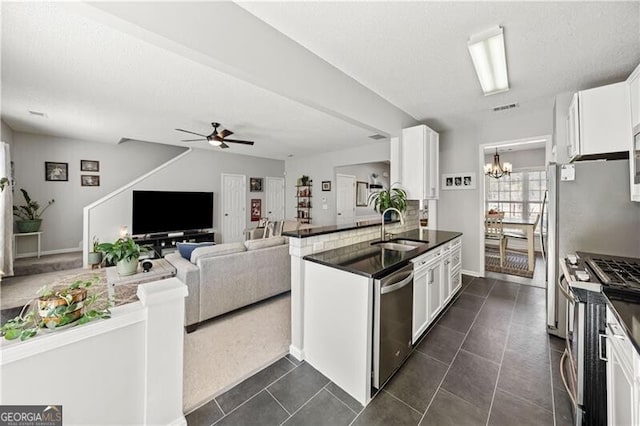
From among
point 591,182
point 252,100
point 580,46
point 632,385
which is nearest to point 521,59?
point 580,46

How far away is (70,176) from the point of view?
16.2 feet

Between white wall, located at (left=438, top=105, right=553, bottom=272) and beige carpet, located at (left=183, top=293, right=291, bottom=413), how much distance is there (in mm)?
3325

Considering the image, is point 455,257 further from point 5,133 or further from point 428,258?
point 5,133

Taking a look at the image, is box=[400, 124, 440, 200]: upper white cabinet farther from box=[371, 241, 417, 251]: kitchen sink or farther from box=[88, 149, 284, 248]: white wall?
box=[88, 149, 284, 248]: white wall

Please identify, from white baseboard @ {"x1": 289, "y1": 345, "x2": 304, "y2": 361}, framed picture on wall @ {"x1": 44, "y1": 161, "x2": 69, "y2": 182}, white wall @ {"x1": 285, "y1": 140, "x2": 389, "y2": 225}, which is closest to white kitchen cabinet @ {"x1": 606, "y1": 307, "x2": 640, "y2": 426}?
white baseboard @ {"x1": 289, "y1": 345, "x2": 304, "y2": 361}

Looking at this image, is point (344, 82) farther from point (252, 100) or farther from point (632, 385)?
point (632, 385)

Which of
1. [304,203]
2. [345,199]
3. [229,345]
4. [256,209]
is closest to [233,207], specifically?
[256,209]

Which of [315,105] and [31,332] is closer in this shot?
[31,332]

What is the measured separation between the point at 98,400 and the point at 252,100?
3.11 m

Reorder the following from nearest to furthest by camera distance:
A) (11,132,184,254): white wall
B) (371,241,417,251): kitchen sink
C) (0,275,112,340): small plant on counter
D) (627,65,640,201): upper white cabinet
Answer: (0,275,112,340): small plant on counter → (627,65,640,201): upper white cabinet → (371,241,417,251): kitchen sink → (11,132,184,254): white wall

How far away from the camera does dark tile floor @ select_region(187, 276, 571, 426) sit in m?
1.50

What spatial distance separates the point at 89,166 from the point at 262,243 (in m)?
4.93

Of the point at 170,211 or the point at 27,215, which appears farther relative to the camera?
the point at 170,211

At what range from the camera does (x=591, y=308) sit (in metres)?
1.33
